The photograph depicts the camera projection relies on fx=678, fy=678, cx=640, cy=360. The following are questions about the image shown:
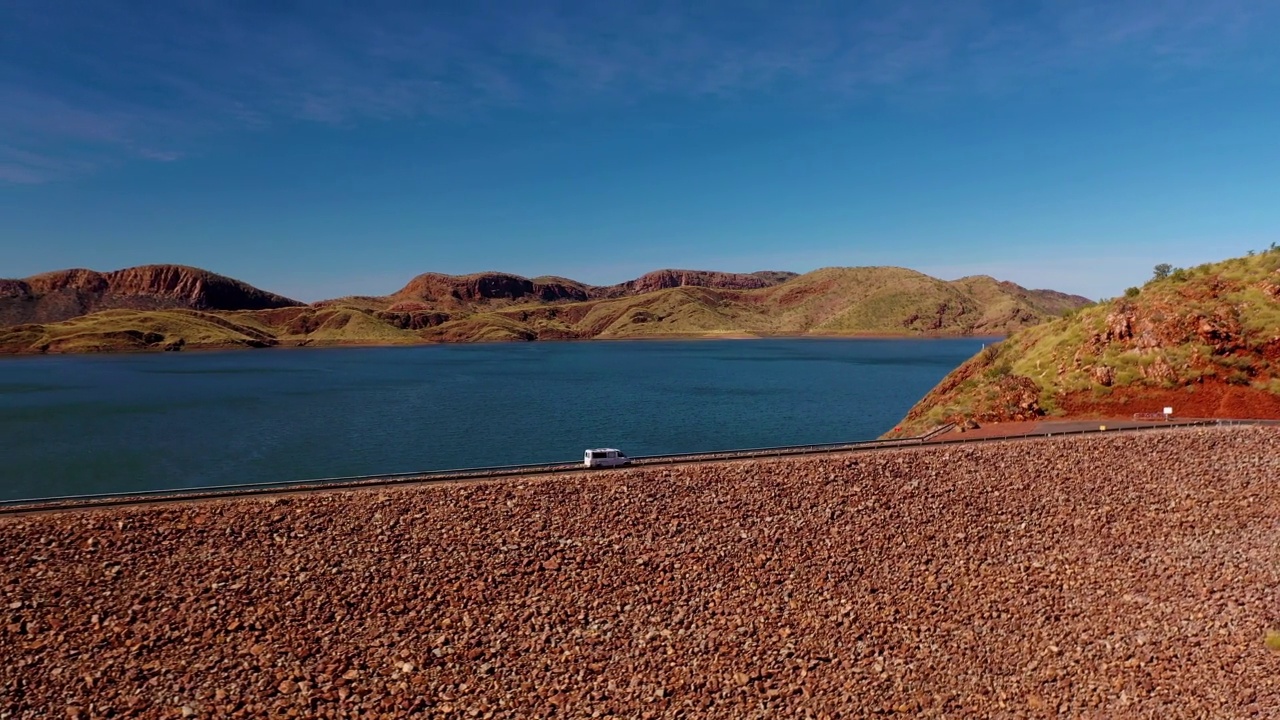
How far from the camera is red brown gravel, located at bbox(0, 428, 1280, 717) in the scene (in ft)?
58.3

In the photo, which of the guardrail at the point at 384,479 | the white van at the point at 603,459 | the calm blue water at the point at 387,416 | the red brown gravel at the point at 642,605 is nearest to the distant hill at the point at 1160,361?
the guardrail at the point at 384,479

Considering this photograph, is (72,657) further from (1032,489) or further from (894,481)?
(1032,489)

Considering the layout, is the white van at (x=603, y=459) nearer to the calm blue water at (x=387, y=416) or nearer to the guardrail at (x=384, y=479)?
the guardrail at (x=384, y=479)

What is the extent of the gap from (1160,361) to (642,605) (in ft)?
126

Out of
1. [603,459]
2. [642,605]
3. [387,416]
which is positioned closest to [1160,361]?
[603,459]

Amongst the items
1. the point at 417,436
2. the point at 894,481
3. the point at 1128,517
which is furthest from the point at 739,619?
the point at 417,436


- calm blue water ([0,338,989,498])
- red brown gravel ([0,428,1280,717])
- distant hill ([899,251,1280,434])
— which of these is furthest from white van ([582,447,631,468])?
distant hill ([899,251,1280,434])

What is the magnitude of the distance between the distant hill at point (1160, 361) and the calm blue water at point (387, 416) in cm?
1419

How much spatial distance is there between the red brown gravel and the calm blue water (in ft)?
84.7

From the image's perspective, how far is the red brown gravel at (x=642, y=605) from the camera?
58.3 feet

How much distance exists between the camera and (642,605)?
834 inches

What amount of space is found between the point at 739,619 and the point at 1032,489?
16.4 metres

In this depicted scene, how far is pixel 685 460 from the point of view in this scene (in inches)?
1133

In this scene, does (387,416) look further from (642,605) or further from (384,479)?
(642,605)
